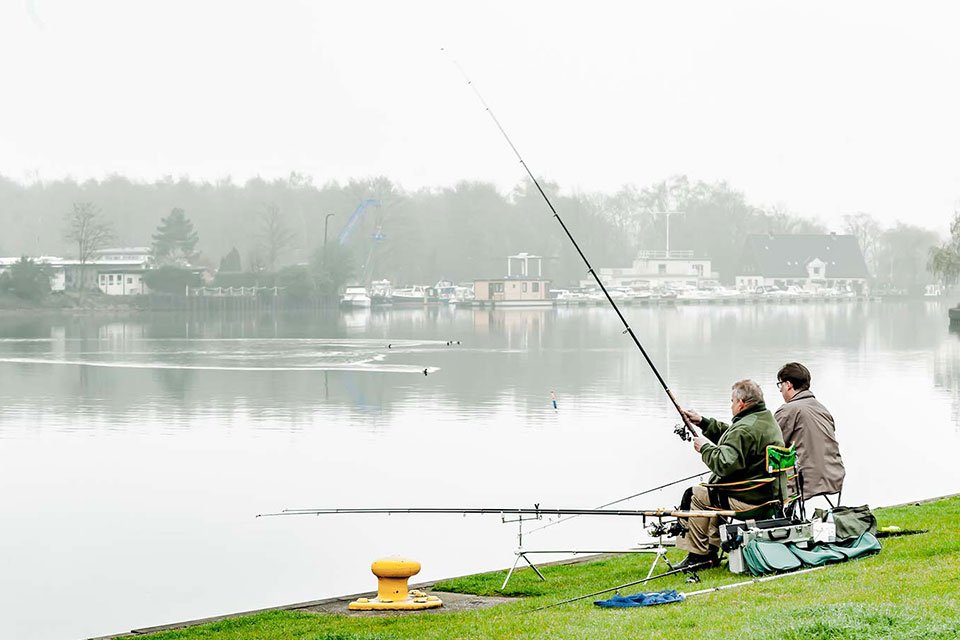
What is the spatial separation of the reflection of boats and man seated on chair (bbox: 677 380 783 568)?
103 m

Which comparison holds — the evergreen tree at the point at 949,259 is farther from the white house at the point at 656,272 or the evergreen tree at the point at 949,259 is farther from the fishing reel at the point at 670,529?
the white house at the point at 656,272

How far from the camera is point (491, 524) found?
14.4 m

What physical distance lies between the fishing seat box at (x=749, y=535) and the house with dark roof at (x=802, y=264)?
145 m

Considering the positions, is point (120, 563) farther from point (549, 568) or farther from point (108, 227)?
point (108, 227)

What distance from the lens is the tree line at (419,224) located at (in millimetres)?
135375

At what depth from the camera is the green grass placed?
6.06 meters

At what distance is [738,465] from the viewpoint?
8.19 metres

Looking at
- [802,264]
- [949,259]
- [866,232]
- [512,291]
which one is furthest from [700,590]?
[866,232]

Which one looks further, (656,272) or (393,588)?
(656,272)

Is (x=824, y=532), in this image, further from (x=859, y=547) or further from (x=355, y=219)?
(x=355, y=219)

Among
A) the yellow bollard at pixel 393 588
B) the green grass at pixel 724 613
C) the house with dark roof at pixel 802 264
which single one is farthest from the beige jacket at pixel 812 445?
the house with dark roof at pixel 802 264

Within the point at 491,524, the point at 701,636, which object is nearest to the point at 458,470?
the point at 491,524

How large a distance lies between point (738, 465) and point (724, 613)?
1.59 m

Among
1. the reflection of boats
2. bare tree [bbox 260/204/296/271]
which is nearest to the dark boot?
the reflection of boats
